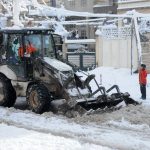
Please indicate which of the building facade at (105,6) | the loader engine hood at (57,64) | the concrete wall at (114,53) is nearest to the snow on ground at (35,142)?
the loader engine hood at (57,64)

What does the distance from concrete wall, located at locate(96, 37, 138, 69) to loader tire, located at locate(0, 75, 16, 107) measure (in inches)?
413

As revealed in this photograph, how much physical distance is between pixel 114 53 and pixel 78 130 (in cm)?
1482

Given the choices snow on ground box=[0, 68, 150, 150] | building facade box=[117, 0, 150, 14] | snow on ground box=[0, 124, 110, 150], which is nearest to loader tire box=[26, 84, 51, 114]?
snow on ground box=[0, 68, 150, 150]

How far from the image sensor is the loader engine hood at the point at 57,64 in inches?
575

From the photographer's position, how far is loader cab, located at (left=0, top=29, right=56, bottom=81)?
15.1 meters

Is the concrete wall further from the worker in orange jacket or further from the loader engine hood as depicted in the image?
the worker in orange jacket

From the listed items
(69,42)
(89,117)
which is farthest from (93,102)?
(69,42)

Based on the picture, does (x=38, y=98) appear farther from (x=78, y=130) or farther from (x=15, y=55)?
(x=78, y=130)

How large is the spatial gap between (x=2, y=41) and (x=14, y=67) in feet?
3.18

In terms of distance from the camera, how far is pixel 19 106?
51.9 feet

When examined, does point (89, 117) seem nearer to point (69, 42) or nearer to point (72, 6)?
point (69, 42)

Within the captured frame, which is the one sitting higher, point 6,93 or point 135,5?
point 135,5

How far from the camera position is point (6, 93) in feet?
51.1

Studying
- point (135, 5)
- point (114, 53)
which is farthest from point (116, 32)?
point (135, 5)
